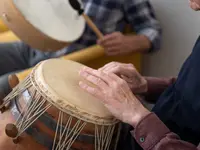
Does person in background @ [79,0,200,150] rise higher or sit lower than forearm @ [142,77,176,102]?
higher

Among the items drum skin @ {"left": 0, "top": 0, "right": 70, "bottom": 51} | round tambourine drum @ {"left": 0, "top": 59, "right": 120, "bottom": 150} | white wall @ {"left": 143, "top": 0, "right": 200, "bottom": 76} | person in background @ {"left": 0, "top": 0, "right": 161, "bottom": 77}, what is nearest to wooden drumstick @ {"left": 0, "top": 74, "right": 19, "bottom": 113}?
round tambourine drum @ {"left": 0, "top": 59, "right": 120, "bottom": 150}

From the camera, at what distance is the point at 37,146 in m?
0.86

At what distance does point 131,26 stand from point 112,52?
0.96 ft

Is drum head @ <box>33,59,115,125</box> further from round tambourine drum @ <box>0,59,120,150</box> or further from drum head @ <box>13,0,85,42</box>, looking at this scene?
drum head @ <box>13,0,85,42</box>

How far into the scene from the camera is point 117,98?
2.70 ft

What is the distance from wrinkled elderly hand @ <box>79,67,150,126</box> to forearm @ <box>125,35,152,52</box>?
0.72m

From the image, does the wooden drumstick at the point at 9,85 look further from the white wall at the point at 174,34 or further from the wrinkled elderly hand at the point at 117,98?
the white wall at the point at 174,34

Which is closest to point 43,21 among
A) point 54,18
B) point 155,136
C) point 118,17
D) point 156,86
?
point 54,18

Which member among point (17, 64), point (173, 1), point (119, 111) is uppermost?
point (119, 111)

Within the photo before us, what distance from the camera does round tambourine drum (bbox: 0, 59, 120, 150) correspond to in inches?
32.9

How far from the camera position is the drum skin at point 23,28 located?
130 cm

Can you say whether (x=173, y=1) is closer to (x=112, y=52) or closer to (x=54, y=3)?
(x=112, y=52)

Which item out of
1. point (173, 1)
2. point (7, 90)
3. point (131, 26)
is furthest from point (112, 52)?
point (7, 90)

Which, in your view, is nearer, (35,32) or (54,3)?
(35,32)
